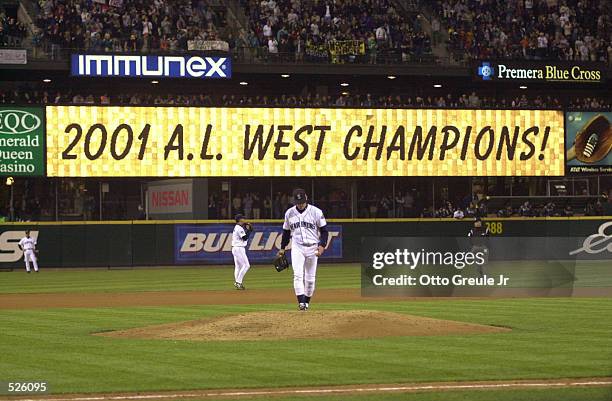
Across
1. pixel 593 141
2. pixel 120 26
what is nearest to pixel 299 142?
pixel 120 26

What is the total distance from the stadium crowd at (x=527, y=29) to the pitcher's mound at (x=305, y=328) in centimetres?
3761

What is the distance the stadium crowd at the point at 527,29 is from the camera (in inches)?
2142

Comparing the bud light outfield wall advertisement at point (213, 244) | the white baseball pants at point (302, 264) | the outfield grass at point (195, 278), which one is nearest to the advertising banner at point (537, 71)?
the bud light outfield wall advertisement at point (213, 244)

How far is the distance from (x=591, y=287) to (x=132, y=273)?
1967 cm

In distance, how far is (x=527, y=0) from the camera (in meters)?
56.6

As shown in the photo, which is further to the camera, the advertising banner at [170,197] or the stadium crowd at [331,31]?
the stadium crowd at [331,31]

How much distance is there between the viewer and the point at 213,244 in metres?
47.5

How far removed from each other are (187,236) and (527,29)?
821 inches

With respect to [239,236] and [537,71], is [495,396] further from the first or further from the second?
[537,71]

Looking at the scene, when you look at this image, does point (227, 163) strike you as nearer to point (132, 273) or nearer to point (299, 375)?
point (132, 273)

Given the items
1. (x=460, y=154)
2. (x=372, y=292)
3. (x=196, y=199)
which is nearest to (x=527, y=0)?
(x=460, y=154)

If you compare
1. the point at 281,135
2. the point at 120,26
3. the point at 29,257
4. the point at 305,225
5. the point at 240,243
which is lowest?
the point at 29,257

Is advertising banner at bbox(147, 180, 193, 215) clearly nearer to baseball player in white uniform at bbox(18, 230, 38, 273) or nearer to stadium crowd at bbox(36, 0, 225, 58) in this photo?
stadium crowd at bbox(36, 0, 225, 58)

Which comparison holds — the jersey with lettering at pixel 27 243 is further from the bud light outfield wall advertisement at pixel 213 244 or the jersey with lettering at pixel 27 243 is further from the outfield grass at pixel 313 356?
the outfield grass at pixel 313 356
